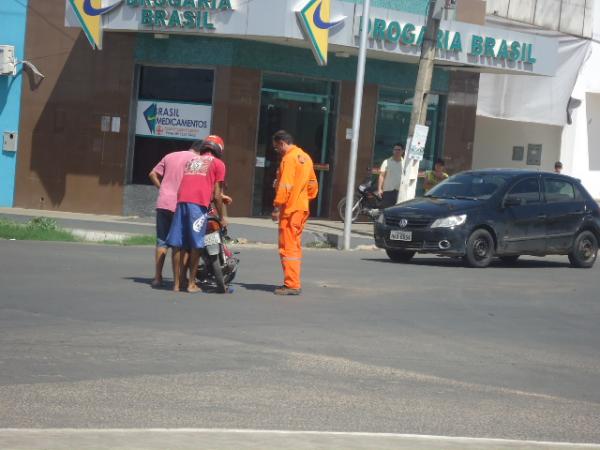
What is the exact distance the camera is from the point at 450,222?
19.2 m

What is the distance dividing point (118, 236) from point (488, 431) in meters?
16.0

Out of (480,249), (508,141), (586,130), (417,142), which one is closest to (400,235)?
(480,249)

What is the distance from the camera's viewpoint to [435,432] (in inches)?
287

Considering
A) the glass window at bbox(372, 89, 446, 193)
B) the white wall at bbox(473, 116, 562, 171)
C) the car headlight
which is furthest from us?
the white wall at bbox(473, 116, 562, 171)

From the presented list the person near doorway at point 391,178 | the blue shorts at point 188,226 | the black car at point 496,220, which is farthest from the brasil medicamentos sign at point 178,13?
the blue shorts at point 188,226

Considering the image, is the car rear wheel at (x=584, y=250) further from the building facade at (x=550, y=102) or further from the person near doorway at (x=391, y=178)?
the building facade at (x=550, y=102)

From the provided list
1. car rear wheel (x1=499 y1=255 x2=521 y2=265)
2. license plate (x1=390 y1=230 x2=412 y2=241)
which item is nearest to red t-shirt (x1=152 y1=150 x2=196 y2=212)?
license plate (x1=390 y1=230 x2=412 y2=241)

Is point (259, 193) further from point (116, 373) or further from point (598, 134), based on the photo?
point (116, 373)

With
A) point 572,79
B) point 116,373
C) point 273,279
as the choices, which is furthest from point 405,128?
point 116,373

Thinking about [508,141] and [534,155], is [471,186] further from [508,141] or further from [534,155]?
[508,141]

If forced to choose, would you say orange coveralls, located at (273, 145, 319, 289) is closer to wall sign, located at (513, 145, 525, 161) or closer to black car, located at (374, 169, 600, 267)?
black car, located at (374, 169, 600, 267)

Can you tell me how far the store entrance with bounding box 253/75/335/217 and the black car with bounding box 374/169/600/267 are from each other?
7740mm

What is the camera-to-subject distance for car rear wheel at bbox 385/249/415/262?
2009 centimetres

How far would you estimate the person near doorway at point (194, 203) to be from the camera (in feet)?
45.5
